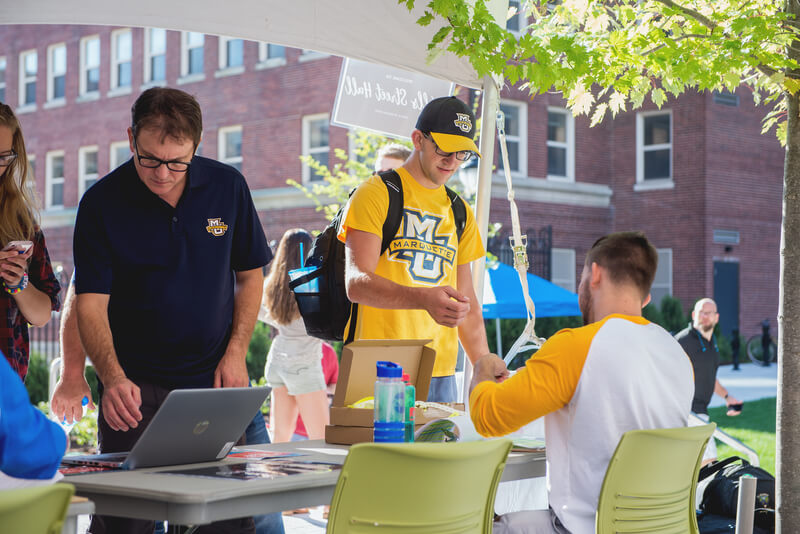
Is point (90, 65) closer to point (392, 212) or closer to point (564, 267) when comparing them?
point (564, 267)

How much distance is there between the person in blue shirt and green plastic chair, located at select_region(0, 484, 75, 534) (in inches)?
11.0

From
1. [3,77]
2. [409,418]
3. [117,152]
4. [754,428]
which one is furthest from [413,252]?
[3,77]

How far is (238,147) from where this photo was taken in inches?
1043

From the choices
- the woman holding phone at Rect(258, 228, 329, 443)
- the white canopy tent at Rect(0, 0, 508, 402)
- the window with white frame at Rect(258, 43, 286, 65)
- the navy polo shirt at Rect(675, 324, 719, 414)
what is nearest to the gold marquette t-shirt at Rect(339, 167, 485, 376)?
the white canopy tent at Rect(0, 0, 508, 402)

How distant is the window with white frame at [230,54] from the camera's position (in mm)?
26172

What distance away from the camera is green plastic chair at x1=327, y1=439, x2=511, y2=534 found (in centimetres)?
237

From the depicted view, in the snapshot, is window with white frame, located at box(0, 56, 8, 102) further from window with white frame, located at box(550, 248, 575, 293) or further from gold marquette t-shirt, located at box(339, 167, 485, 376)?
gold marquette t-shirt, located at box(339, 167, 485, 376)

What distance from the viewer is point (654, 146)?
1035 inches

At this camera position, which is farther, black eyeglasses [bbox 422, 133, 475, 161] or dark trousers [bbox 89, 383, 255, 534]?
black eyeglasses [bbox 422, 133, 475, 161]

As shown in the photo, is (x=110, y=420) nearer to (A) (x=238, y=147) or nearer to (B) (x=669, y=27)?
(B) (x=669, y=27)

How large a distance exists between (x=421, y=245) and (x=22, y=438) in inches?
91.7

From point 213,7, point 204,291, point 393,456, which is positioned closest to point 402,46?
point 213,7

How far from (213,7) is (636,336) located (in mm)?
3115

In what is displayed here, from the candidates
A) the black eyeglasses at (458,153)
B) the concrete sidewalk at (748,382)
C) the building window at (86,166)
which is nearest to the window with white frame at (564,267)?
the concrete sidewalk at (748,382)
